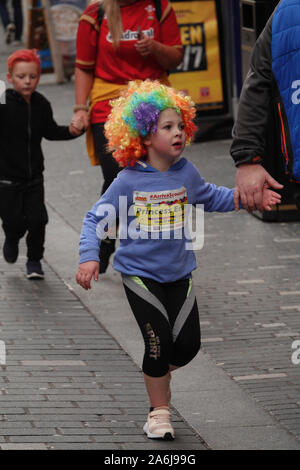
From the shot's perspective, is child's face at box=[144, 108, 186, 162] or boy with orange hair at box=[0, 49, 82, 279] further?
boy with orange hair at box=[0, 49, 82, 279]

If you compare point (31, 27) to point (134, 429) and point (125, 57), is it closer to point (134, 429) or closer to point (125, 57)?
point (125, 57)

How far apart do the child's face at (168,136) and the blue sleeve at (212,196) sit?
0.18 meters

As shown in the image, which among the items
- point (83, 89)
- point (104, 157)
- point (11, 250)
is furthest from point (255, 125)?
point (11, 250)

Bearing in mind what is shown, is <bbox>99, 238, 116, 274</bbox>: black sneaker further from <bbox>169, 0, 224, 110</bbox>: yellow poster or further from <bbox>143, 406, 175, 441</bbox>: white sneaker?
<bbox>169, 0, 224, 110</bbox>: yellow poster

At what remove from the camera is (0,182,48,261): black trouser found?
7.21 meters

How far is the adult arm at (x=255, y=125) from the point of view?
4.32m

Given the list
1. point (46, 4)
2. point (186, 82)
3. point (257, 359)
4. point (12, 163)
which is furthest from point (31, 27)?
point (257, 359)

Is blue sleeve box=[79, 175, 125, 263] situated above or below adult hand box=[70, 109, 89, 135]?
above

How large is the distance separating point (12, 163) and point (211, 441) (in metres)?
3.16

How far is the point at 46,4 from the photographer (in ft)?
54.6

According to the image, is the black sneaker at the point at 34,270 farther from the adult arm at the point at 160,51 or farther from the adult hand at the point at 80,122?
the adult arm at the point at 160,51

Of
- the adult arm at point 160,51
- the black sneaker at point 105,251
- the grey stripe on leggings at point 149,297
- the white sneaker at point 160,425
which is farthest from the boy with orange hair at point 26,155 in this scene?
the white sneaker at point 160,425

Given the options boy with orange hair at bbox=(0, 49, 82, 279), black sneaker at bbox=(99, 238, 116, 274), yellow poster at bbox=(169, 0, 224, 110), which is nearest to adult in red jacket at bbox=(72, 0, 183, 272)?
boy with orange hair at bbox=(0, 49, 82, 279)

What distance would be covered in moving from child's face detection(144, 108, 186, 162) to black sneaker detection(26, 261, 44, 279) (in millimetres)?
2813
